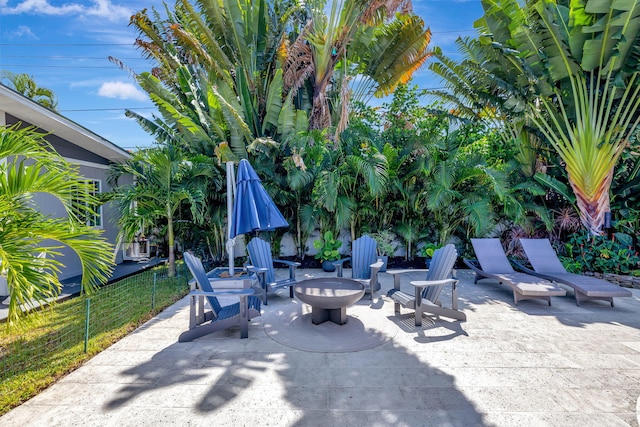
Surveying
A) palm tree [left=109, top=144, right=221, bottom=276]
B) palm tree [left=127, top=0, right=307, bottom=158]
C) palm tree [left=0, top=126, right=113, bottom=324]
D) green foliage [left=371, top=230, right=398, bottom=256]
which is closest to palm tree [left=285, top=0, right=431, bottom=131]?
palm tree [left=127, top=0, right=307, bottom=158]

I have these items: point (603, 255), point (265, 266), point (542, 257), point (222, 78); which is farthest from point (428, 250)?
point (222, 78)

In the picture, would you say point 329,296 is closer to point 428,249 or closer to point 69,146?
point 428,249

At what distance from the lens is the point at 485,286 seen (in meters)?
7.44

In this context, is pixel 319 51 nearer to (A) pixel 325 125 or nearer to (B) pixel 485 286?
(A) pixel 325 125

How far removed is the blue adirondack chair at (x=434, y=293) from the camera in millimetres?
4820

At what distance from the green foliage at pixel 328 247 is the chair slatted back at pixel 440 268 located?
3.80 metres

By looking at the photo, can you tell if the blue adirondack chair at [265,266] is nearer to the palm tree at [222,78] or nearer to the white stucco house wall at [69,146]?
the white stucco house wall at [69,146]

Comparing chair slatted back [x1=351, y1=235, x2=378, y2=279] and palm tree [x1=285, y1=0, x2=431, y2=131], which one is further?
palm tree [x1=285, y1=0, x2=431, y2=131]

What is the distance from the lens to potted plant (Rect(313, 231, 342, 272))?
29.3 ft

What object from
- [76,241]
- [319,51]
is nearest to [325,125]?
[319,51]

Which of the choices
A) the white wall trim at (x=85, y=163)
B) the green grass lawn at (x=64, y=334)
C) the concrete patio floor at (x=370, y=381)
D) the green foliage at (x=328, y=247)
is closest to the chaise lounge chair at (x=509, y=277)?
the concrete patio floor at (x=370, y=381)

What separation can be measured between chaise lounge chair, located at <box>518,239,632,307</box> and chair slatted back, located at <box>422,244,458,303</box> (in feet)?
8.72

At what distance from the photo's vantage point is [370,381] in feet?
11.0

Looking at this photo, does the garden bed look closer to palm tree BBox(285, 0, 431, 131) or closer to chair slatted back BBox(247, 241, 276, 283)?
palm tree BBox(285, 0, 431, 131)
